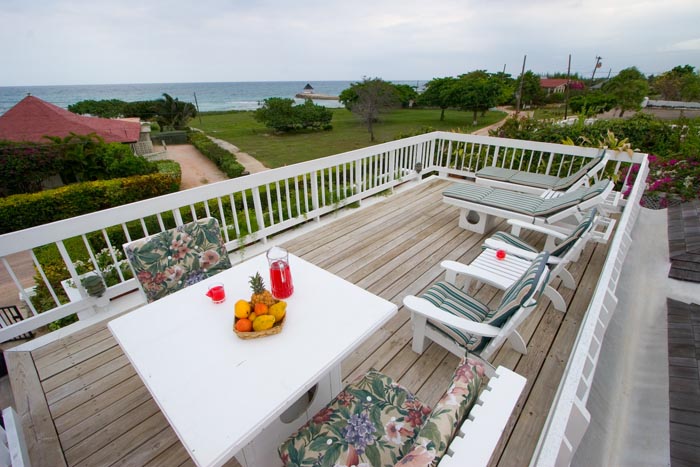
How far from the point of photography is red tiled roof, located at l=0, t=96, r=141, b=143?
15.0 m

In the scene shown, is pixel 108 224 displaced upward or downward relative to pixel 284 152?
upward

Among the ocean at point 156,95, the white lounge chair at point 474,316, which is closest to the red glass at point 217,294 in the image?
the white lounge chair at point 474,316

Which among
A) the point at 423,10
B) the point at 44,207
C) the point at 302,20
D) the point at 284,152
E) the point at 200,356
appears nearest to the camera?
the point at 200,356

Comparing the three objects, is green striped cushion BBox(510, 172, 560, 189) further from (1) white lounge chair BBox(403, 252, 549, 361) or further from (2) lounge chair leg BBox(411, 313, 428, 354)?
(2) lounge chair leg BBox(411, 313, 428, 354)

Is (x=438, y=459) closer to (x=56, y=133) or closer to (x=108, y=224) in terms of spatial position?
(x=108, y=224)

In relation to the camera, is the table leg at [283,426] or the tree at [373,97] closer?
the table leg at [283,426]

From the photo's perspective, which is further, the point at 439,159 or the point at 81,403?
the point at 439,159

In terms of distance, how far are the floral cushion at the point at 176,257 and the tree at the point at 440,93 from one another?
30412mm

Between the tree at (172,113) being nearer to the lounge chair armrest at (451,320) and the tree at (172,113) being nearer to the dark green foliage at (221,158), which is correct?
the dark green foliage at (221,158)

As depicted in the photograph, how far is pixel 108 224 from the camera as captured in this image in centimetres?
226

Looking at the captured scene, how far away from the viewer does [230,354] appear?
1.21m

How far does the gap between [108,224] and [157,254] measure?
0.80m

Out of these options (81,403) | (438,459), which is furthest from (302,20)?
(438,459)

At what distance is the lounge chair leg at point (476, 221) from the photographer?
3566mm
